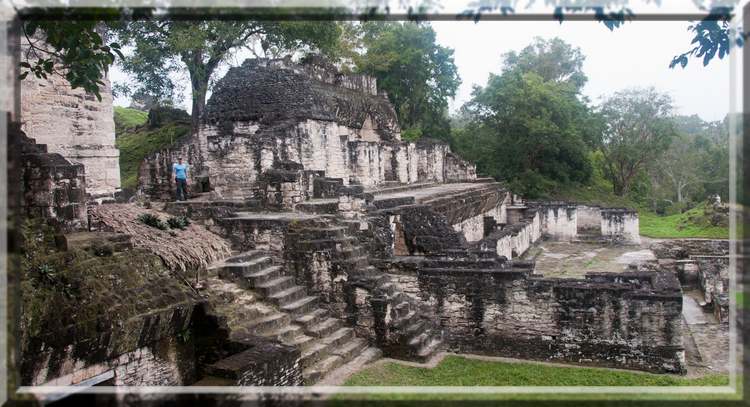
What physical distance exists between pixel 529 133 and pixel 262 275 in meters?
21.1

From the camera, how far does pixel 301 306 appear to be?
32.3ft

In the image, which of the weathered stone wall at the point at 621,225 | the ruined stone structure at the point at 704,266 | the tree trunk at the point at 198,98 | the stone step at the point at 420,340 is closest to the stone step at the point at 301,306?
the stone step at the point at 420,340

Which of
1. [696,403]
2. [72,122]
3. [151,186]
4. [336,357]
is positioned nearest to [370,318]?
[336,357]

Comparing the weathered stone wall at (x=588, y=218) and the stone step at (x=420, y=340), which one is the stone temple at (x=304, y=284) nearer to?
the stone step at (x=420, y=340)

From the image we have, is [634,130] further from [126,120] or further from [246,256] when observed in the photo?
[246,256]

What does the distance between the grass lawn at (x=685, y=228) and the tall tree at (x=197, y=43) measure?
46.8 ft

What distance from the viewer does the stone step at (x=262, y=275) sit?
9.65 metres

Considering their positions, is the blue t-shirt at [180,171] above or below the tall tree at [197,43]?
below

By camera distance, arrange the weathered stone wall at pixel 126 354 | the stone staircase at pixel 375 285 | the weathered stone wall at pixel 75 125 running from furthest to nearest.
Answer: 1. the weathered stone wall at pixel 75 125
2. the stone staircase at pixel 375 285
3. the weathered stone wall at pixel 126 354

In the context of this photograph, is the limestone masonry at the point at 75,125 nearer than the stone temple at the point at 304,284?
No

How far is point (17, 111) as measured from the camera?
18.2 ft

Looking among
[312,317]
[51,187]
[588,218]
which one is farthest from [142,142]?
[588,218]

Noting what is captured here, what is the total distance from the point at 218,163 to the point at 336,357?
6.79 metres

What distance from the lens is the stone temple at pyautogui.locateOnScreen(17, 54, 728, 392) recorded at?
7.07 metres
